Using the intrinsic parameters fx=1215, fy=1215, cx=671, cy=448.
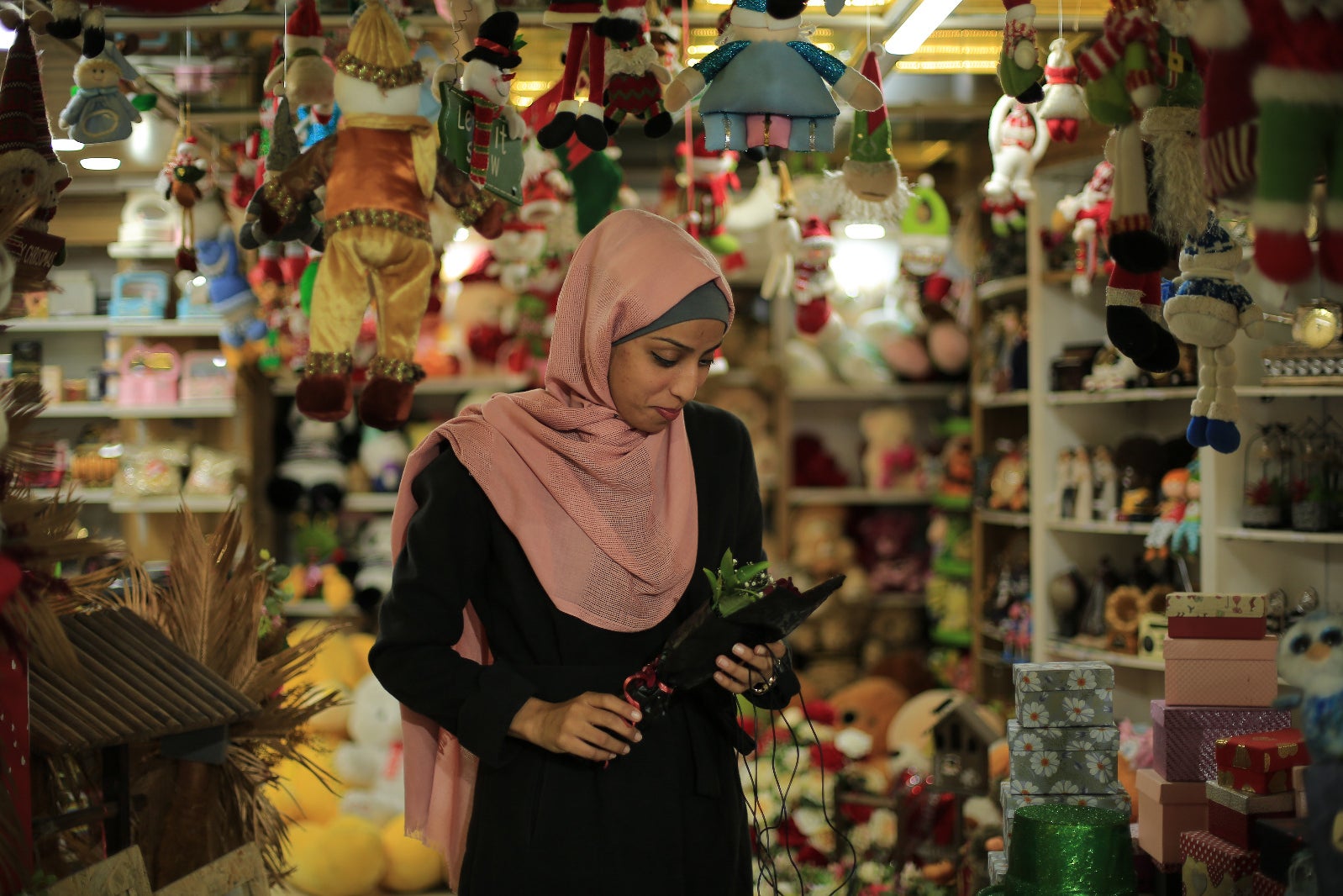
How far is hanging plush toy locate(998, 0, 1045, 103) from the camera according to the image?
5.42 ft

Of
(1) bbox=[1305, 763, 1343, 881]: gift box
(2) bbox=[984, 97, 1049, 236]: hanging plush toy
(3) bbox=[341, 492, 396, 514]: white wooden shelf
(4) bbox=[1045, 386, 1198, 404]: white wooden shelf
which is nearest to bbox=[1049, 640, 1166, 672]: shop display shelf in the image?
(4) bbox=[1045, 386, 1198, 404]: white wooden shelf

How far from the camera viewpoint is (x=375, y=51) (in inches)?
73.6

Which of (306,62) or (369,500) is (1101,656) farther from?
(369,500)

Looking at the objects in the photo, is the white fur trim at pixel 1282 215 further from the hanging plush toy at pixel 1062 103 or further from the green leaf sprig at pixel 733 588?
the hanging plush toy at pixel 1062 103

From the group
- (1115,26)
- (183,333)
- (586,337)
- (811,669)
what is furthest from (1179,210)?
(183,333)

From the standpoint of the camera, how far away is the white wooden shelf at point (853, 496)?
5266 millimetres

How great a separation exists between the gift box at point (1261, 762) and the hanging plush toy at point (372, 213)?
4.31ft

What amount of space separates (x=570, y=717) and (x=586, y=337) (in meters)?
0.46

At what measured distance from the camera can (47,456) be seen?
124cm

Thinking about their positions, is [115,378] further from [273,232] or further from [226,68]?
[273,232]

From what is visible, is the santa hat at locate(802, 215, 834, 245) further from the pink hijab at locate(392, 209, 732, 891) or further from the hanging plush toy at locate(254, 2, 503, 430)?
the pink hijab at locate(392, 209, 732, 891)

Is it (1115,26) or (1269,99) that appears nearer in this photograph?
(1269,99)

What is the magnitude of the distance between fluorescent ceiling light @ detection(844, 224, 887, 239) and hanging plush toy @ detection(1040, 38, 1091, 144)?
2.93 feet

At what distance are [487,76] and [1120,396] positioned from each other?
99.7 inches
